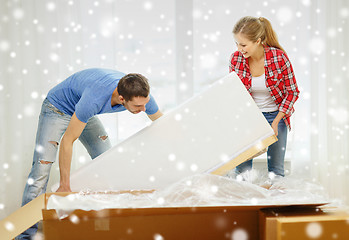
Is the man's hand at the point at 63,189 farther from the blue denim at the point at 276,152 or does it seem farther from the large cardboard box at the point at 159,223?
the blue denim at the point at 276,152

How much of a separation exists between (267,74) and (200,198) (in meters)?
0.84

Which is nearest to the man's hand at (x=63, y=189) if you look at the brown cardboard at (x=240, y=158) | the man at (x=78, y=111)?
the man at (x=78, y=111)

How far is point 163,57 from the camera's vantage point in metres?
2.40

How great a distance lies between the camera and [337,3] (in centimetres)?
229

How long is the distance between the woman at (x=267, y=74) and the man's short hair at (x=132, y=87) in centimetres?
57

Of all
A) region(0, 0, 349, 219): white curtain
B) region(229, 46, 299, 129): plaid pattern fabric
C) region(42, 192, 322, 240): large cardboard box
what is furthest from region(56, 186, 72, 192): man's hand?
region(229, 46, 299, 129): plaid pattern fabric

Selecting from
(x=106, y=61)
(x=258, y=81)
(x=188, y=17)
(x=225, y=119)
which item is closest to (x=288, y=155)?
(x=258, y=81)

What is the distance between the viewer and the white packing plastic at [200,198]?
3.58ft

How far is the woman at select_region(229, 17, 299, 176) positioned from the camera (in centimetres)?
166

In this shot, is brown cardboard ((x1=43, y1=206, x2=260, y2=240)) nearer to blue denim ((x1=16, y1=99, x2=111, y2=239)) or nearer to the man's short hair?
the man's short hair

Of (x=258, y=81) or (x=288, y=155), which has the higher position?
(x=258, y=81)

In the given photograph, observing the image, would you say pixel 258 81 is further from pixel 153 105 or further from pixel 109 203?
pixel 109 203

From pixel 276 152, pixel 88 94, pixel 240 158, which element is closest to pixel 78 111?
pixel 88 94

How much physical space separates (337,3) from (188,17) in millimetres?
1030
